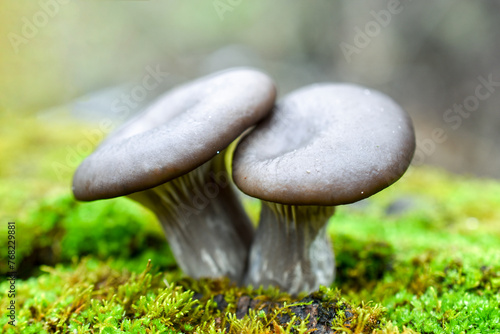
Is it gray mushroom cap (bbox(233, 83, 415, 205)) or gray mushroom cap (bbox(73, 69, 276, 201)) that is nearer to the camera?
gray mushroom cap (bbox(233, 83, 415, 205))

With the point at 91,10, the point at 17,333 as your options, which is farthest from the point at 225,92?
the point at 91,10

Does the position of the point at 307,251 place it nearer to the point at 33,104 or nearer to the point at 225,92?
the point at 225,92

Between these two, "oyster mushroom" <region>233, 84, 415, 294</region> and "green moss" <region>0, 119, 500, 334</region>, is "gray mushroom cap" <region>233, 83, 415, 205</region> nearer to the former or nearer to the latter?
"oyster mushroom" <region>233, 84, 415, 294</region>

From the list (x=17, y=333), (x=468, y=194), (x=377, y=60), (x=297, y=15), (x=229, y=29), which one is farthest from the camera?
(x=229, y=29)

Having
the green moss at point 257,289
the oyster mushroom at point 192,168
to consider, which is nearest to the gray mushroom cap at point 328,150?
the oyster mushroom at point 192,168

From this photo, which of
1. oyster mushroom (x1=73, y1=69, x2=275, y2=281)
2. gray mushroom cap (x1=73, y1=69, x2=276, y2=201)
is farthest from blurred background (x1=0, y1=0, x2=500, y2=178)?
gray mushroom cap (x1=73, y1=69, x2=276, y2=201)

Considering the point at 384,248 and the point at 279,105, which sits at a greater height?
the point at 279,105

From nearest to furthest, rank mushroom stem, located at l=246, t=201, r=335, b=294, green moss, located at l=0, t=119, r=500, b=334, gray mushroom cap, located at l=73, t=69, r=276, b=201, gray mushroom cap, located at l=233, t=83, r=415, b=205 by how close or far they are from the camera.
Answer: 1. gray mushroom cap, located at l=233, t=83, r=415, b=205
2. gray mushroom cap, located at l=73, t=69, r=276, b=201
3. green moss, located at l=0, t=119, r=500, b=334
4. mushroom stem, located at l=246, t=201, r=335, b=294

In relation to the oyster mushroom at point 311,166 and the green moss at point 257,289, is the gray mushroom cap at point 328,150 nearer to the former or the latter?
the oyster mushroom at point 311,166
